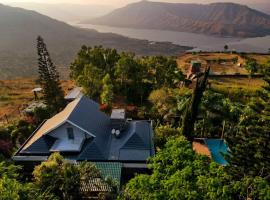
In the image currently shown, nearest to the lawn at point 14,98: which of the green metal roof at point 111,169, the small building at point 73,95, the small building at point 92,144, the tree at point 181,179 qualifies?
the small building at point 73,95

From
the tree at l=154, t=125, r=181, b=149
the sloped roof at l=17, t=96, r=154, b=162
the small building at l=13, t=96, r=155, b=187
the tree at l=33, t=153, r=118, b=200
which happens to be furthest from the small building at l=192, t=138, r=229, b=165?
the tree at l=33, t=153, r=118, b=200

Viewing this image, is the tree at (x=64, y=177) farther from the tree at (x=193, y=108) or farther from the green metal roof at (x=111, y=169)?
the tree at (x=193, y=108)

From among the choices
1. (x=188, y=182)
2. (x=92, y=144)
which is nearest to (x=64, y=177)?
(x=92, y=144)

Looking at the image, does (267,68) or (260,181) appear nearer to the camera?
(260,181)

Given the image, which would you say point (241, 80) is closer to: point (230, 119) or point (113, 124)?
point (230, 119)

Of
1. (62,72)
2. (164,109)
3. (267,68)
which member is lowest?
(62,72)

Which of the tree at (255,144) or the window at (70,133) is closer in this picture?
the tree at (255,144)

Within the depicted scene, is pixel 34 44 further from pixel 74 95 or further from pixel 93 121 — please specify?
pixel 93 121

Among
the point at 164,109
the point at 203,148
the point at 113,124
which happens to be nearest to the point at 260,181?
the point at 113,124
